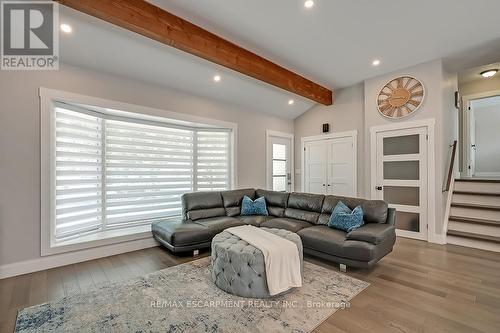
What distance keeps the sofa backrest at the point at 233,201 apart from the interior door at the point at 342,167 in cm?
223

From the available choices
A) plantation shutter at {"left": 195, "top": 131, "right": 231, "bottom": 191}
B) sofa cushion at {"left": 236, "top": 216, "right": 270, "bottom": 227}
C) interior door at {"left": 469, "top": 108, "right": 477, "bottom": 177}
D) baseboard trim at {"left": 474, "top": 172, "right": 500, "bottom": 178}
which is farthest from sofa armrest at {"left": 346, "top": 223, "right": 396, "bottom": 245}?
baseboard trim at {"left": 474, "top": 172, "right": 500, "bottom": 178}

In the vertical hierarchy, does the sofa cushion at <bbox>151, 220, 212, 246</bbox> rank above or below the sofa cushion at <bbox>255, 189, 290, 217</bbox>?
below

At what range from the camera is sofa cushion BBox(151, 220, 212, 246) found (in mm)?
3425

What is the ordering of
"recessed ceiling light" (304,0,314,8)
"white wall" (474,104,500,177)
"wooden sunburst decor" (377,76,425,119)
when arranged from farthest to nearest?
"white wall" (474,104,500,177)
"wooden sunburst decor" (377,76,425,119)
"recessed ceiling light" (304,0,314,8)

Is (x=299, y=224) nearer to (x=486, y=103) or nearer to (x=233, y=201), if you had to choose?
(x=233, y=201)

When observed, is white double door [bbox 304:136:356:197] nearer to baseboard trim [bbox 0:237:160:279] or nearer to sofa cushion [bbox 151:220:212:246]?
sofa cushion [bbox 151:220:212:246]

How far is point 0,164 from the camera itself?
9.29 feet

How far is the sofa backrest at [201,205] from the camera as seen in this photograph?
4.20 meters

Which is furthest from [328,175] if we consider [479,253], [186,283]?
[186,283]

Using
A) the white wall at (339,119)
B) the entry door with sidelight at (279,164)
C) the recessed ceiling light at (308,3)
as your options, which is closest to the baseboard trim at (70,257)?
the entry door with sidelight at (279,164)

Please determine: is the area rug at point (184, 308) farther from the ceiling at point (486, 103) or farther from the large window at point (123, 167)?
the ceiling at point (486, 103)

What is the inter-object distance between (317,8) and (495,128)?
6615 millimetres

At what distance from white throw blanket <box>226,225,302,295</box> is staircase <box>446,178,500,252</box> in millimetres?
3430

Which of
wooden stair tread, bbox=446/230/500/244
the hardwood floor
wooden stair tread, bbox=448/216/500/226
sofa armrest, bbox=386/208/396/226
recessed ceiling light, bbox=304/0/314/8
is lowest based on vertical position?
the hardwood floor
